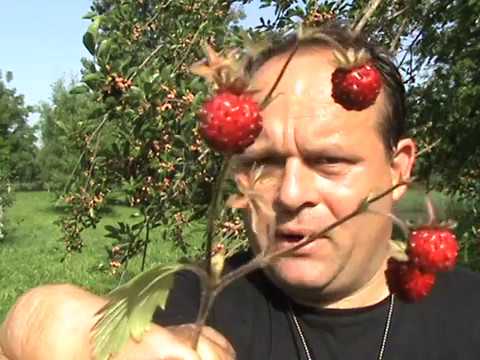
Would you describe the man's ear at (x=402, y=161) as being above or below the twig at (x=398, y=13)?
below

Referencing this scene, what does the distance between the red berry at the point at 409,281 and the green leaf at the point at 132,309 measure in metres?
0.27

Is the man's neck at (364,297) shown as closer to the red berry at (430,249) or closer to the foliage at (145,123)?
the red berry at (430,249)

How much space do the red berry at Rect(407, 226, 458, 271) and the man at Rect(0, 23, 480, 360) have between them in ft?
1.19

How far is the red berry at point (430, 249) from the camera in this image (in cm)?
91

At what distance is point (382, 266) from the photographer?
1831 mm

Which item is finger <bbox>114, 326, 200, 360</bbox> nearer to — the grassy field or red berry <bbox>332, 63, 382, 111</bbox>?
red berry <bbox>332, 63, 382, 111</bbox>

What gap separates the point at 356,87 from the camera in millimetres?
880

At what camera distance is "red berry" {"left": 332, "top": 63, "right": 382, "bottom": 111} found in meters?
0.88

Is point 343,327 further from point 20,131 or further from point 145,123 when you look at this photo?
point 20,131

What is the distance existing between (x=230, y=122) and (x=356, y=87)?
0.16 meters

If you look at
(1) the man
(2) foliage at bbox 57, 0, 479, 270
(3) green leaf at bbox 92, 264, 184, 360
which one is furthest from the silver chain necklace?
(2) foliage at bbox 57, 0, 479, 270

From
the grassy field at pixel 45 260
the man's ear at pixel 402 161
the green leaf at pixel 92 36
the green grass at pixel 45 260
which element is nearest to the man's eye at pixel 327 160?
the man's ear at pixel 402 161

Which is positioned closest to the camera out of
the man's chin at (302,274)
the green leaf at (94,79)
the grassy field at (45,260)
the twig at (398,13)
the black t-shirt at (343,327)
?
the man's chin at (302,274)

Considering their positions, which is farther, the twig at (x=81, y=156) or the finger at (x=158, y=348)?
the twig at (x=81, y=156)
